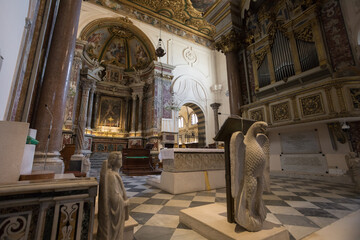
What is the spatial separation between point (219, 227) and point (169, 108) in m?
8.06

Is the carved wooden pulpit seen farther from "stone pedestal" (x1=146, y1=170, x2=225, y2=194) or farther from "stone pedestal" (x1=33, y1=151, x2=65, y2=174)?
"stone pedestal" (x1=33, y1=151, x2=65, y2=174)

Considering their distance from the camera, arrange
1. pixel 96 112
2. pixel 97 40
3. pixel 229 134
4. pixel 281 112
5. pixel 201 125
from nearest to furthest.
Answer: pixel 229 134 < pixel 281 112 < pixel 97 40 < pixel 96 112 < pixel 201 125

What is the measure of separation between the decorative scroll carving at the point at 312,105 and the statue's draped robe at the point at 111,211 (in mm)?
5252

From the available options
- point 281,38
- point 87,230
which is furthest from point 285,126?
point 87,230

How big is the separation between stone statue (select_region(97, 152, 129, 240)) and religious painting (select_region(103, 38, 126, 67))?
1157 centimetres

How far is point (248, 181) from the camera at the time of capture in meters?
1.33

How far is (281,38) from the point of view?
5699 millimetres

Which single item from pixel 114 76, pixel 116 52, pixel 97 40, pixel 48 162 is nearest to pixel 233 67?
pixel 48 162

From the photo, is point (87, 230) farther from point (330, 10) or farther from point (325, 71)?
point (330, 10)

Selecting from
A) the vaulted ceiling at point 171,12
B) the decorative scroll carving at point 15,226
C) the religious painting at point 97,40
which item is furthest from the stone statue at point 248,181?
the vaulted ceiling at point 171,12

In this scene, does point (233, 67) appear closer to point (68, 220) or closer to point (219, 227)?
point (219, 227)

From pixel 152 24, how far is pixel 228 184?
38.2 feet

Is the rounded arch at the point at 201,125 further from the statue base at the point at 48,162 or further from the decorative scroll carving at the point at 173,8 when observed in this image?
the statue base at the point at 48,162

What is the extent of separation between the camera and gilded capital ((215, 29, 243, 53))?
634 cm
